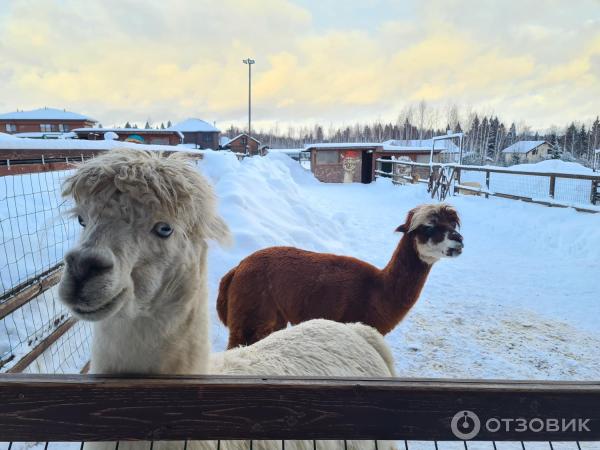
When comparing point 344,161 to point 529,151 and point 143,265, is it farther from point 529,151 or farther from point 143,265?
point 529,151

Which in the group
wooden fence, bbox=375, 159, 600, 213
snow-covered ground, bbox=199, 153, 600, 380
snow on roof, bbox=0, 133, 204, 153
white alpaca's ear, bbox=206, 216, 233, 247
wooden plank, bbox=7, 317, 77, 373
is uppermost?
snow on roof, bbox=0, 133, 204, 153

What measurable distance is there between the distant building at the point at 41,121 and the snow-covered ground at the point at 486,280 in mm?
44816

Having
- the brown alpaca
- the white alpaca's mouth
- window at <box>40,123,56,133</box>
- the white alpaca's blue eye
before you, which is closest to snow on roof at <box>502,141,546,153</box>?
the brown alpaca

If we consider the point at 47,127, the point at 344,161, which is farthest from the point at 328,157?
the point at 47,127

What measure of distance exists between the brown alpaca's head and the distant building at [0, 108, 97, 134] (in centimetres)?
5206

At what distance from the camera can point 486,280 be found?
6.79 meters

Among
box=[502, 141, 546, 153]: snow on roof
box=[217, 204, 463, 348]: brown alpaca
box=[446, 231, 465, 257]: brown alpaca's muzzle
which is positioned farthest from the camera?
box=[502, 141, 546, 153]: snow on roof

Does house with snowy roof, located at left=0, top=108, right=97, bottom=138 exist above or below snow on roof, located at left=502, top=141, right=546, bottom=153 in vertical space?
above

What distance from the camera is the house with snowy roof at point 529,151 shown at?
56156 mm

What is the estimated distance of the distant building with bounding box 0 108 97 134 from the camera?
152ft

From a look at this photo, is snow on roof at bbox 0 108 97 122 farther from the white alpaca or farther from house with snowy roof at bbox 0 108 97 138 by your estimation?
the white alpaca

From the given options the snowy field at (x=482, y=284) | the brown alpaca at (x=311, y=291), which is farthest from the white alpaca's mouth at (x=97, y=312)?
the brown alpaca at (x=311, y=291)

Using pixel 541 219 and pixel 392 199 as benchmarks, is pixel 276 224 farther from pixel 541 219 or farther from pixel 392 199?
pixel 392 199

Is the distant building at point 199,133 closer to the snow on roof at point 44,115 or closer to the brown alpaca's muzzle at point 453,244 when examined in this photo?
the snow on roof at point 44,115
